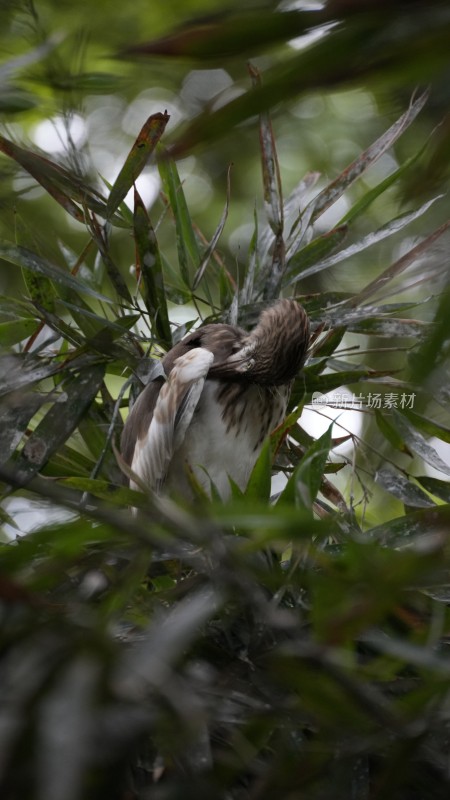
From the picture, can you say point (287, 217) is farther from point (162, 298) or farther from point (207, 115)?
point (207, 115)

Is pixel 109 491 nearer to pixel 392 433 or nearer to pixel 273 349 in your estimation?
pixel 273 349

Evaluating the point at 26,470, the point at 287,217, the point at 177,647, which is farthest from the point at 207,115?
the point at 287,217

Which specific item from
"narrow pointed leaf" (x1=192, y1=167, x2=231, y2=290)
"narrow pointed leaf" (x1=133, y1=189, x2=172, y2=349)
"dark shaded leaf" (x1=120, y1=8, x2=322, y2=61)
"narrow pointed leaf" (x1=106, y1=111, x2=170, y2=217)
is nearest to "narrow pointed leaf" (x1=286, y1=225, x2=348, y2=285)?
"narrow pointed leaf" (x1=192, y1=167, x2=231, y2=290)

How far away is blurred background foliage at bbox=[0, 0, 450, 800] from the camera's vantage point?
2.09 ft

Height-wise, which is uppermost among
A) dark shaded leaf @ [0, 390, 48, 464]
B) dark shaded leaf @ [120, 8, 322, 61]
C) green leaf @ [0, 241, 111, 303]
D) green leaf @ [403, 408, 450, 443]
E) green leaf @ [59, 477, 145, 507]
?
dark shaded leaf @ [120, 8, 322, 61]

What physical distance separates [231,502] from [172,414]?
2.04 feet

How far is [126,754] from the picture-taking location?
723 millimetres

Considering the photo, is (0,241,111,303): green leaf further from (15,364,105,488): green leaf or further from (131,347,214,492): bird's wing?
(131,347,214,492): bird's wing

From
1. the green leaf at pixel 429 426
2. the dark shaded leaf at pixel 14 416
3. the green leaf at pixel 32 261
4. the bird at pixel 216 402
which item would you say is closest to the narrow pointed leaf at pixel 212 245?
the bird at pixel 216 402

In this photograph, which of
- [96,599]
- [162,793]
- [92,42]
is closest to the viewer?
[162,793]

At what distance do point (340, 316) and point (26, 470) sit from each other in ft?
2.44

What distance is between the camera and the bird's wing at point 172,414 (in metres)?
1.96

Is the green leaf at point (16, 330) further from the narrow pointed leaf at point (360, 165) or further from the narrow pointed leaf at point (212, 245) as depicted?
the narrow pointed leaf at point (360, 165)

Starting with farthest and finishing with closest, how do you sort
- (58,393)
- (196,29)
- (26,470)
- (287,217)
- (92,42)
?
1. (287,217)
2. (58,393)
3. (26,470)
4. (92,42)
5. (196,29)
